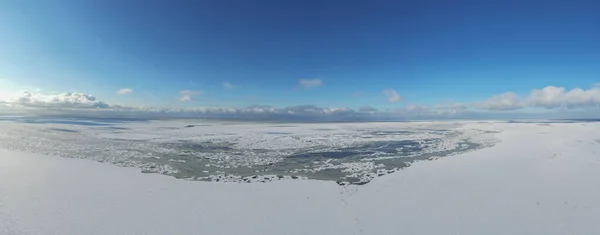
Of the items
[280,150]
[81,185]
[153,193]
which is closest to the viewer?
[153,193]

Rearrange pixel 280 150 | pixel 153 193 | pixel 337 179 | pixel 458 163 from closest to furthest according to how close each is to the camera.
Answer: pixel 153 193
pixel 337 179
pixel 458 163
pixel 280 150

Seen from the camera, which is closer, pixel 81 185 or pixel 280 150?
pixel 81 185

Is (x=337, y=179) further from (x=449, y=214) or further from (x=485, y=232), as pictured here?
(x=485, y=232)

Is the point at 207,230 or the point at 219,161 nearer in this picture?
the point at 207,230

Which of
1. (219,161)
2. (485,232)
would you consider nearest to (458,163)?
(485,232)

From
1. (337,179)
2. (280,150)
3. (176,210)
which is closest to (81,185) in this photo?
(176,210)

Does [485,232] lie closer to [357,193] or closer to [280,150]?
[357,193]
